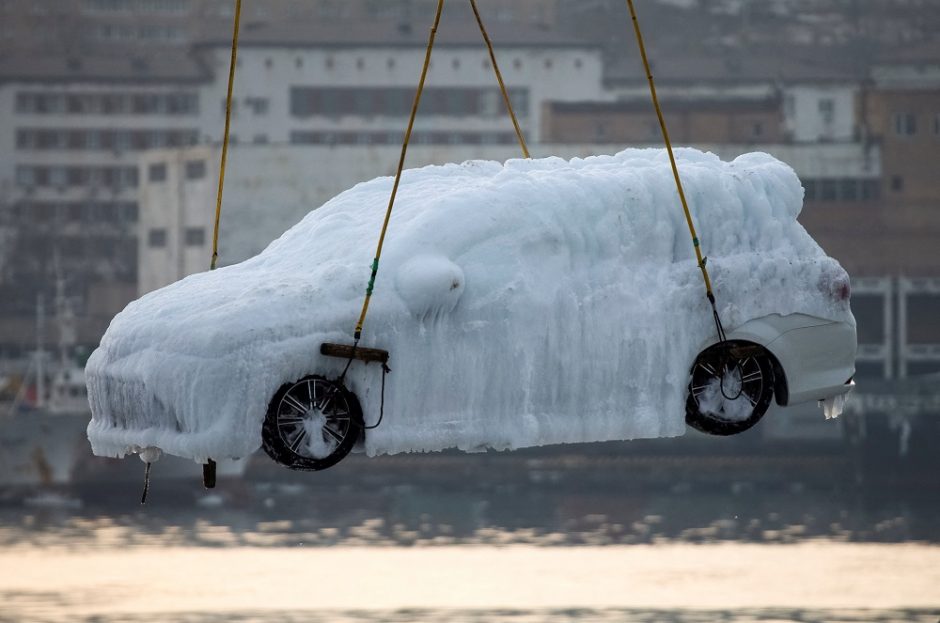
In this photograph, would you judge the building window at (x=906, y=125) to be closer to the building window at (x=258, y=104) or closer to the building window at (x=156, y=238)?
the building window at (x=156, y=238)

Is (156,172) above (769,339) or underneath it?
above

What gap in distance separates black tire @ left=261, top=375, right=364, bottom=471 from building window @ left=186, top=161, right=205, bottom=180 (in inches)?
5726

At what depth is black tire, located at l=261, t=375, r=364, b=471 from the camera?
9.61m

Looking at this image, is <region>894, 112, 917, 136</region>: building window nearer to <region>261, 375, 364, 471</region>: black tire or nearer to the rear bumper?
the rear bumper

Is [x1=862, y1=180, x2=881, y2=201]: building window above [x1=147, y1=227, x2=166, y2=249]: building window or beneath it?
above

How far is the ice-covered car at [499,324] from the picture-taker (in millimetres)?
9578

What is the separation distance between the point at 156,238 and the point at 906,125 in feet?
187

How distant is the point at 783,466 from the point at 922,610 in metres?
35.3

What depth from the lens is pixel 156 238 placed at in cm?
15550

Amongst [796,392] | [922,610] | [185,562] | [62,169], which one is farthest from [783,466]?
[796,392]

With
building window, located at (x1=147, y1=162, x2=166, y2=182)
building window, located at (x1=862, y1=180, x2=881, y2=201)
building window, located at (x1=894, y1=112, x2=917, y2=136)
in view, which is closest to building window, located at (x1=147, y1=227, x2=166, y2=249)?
building window, located at (x1=147, y1=162, x2=166, y2=182)

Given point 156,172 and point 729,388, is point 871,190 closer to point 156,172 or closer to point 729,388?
point 156,172

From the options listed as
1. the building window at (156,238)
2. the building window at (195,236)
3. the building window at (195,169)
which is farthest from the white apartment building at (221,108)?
the building window at (195,236)

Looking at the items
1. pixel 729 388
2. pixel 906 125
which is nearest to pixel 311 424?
pixel 729 388
